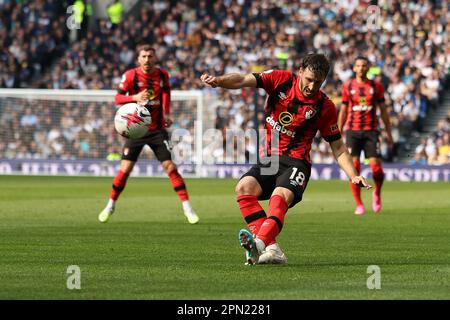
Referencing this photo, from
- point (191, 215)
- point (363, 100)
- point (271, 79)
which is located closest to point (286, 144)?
point (271, 79)

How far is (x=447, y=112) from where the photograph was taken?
3603 cm

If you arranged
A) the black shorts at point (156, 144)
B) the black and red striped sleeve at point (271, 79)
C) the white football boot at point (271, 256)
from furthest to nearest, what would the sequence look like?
the black shorts at point (156, 144)
the black and red striped sleeve at point (271, 79)
the white football boot at point (271, 256)

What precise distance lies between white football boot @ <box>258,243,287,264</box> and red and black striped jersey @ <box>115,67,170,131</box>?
6.45m

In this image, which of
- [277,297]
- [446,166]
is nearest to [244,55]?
[446,166]

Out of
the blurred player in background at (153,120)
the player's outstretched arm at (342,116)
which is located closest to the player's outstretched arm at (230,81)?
the blurred player in background at (153,120)

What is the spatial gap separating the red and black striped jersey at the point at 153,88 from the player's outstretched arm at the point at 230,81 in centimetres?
627

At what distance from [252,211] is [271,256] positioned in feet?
2.35

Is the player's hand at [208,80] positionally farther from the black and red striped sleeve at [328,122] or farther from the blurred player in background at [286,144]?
the black and red striped sleeve at [328,122]

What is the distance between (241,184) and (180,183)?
607 cm

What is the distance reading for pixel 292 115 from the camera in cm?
1122

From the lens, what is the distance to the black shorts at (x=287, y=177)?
1110 cm

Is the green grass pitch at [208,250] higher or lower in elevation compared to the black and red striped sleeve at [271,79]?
lower

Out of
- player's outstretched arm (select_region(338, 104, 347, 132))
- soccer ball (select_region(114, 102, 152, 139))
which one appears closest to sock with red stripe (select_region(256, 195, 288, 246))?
soccer ball (select_region(114, 102, 152, 139))

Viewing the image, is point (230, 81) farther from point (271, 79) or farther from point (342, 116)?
point (342, 116)
